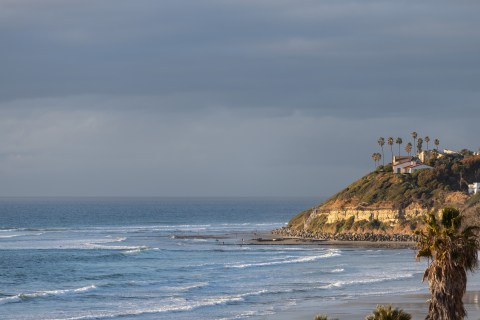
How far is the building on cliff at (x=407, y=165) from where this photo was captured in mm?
167625

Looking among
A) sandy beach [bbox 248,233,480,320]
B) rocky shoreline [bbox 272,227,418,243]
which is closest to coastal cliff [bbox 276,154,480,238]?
rocky shoreline [bbox 272,227,418,243]

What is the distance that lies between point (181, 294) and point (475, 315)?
25151 millimetres

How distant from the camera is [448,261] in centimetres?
3497

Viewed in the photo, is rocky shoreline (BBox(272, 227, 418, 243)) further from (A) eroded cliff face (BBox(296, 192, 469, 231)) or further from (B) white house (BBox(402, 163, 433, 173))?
(B) white house (BBox(402, 163, 433, 173))

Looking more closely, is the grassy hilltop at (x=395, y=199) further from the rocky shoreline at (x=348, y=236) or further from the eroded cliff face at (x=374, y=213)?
the rocky shoreline at (x=348, y=236)

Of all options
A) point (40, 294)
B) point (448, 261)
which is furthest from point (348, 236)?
point (448, 261)

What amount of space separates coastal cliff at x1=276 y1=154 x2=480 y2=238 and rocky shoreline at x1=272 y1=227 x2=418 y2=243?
52cm

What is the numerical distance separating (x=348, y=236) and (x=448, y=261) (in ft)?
359

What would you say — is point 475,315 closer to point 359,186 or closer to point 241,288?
point 241,288

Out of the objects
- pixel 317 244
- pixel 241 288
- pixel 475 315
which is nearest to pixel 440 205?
pixel 317 244

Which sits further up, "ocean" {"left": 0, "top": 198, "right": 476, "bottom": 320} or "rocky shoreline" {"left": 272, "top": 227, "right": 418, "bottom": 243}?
"rocky shoreline" {"left": 272, "top": 227, "right": 418, "bottom": 243}

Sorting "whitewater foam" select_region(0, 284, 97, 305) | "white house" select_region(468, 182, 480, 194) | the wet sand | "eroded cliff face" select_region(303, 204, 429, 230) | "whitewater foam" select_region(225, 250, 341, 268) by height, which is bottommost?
the wet sand

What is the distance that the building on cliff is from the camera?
167625mm

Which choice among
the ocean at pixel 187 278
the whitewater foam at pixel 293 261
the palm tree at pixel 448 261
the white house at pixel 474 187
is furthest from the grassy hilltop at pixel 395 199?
the palm tree at pixel 448 261
